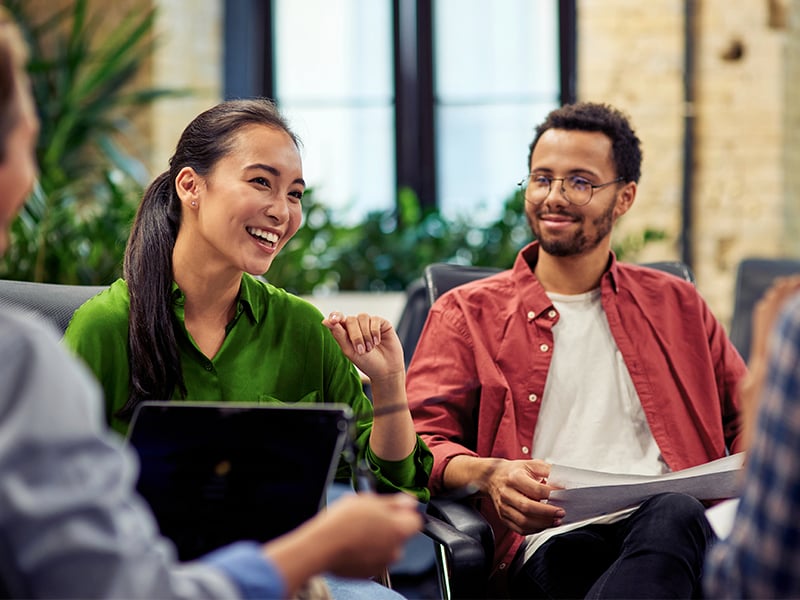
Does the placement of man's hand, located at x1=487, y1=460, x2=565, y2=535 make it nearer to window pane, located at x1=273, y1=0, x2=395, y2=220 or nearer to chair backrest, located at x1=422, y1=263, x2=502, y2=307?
chair backrest, located at x1=422, y1=263, x2=502, y2=307

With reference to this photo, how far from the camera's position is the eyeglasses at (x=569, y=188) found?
219 cm

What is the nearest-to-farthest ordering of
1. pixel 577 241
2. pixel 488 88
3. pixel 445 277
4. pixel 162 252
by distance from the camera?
pixel 162 252 < pixel 577 241 < pixel 445 277 < pixel 488 88

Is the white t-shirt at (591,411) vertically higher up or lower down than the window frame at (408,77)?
lower down

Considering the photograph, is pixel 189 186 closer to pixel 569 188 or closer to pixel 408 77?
pixel 569 188

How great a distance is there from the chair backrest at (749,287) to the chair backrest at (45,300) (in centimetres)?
219

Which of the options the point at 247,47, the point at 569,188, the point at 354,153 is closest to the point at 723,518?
the point at 569,188

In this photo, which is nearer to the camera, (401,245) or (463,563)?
(463,563)

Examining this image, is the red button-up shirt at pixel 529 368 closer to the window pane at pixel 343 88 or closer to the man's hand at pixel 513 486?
the man's hand at pixel 513 486

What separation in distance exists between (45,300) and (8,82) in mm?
1041

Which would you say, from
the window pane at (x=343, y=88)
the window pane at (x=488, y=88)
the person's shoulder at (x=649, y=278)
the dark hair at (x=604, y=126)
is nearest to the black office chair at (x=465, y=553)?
the person's shoulder at (x=649, y=278)

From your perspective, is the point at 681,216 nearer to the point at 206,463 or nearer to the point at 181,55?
the point at 181,55

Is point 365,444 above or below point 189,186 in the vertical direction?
below

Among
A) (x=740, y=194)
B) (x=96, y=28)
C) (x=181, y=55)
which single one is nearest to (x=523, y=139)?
(x=740, y=194)

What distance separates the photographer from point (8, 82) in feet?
2.81
